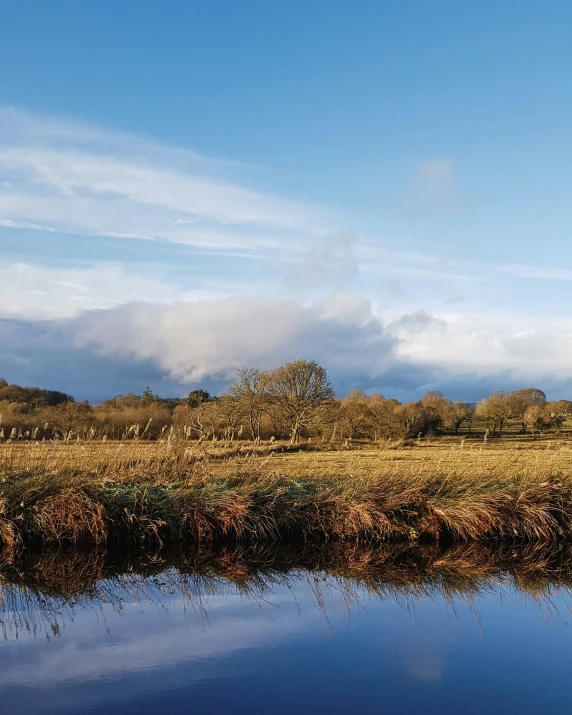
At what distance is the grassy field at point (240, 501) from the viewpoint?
10.8m

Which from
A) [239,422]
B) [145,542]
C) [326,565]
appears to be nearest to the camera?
[326,565]

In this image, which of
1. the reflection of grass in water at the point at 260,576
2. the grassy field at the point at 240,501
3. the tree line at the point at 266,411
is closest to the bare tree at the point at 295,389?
the tree line at the point at 266,411

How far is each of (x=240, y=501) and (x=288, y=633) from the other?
4.11 metres

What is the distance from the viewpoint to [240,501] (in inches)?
452

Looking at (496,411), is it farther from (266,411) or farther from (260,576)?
(260,576)

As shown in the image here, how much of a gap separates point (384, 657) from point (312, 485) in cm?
636

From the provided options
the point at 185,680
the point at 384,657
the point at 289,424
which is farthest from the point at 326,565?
the point at 289,424

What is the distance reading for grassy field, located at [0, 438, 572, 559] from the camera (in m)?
10.8

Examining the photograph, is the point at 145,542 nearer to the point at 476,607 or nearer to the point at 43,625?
the point at 43,625

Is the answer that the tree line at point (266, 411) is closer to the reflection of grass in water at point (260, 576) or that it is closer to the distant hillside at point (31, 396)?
the distant hillside at point (31, 396)

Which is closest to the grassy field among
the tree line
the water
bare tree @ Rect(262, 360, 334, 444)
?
the water

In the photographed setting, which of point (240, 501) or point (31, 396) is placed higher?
point (31, 396)

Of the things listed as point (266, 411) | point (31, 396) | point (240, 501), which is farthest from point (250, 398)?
point (240, 501)

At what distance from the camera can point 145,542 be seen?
11031mm
